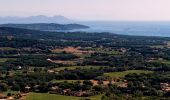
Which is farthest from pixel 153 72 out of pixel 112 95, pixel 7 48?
pixel 7 48

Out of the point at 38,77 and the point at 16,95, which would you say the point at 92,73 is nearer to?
the point at 38,77

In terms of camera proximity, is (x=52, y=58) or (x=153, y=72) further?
(x=52, y=58)

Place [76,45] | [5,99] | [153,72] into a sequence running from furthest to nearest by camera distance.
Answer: [76,45]
[153,72]
[5,99]

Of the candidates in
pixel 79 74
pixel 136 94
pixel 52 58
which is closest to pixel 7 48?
pixel 52 58

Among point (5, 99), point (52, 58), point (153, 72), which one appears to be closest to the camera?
point (5, 99)

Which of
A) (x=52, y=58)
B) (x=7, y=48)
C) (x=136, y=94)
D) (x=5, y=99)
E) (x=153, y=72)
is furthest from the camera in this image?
(x=7, y=48)

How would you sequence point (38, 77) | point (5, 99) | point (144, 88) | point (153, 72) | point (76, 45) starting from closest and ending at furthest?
point (5, 99)
point (144, 88)
point (38, 77)
point (153, 72)
point (76, 45)

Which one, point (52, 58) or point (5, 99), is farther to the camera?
point (52, 58)

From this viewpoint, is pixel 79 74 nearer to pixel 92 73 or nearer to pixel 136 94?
pixel 92 73
